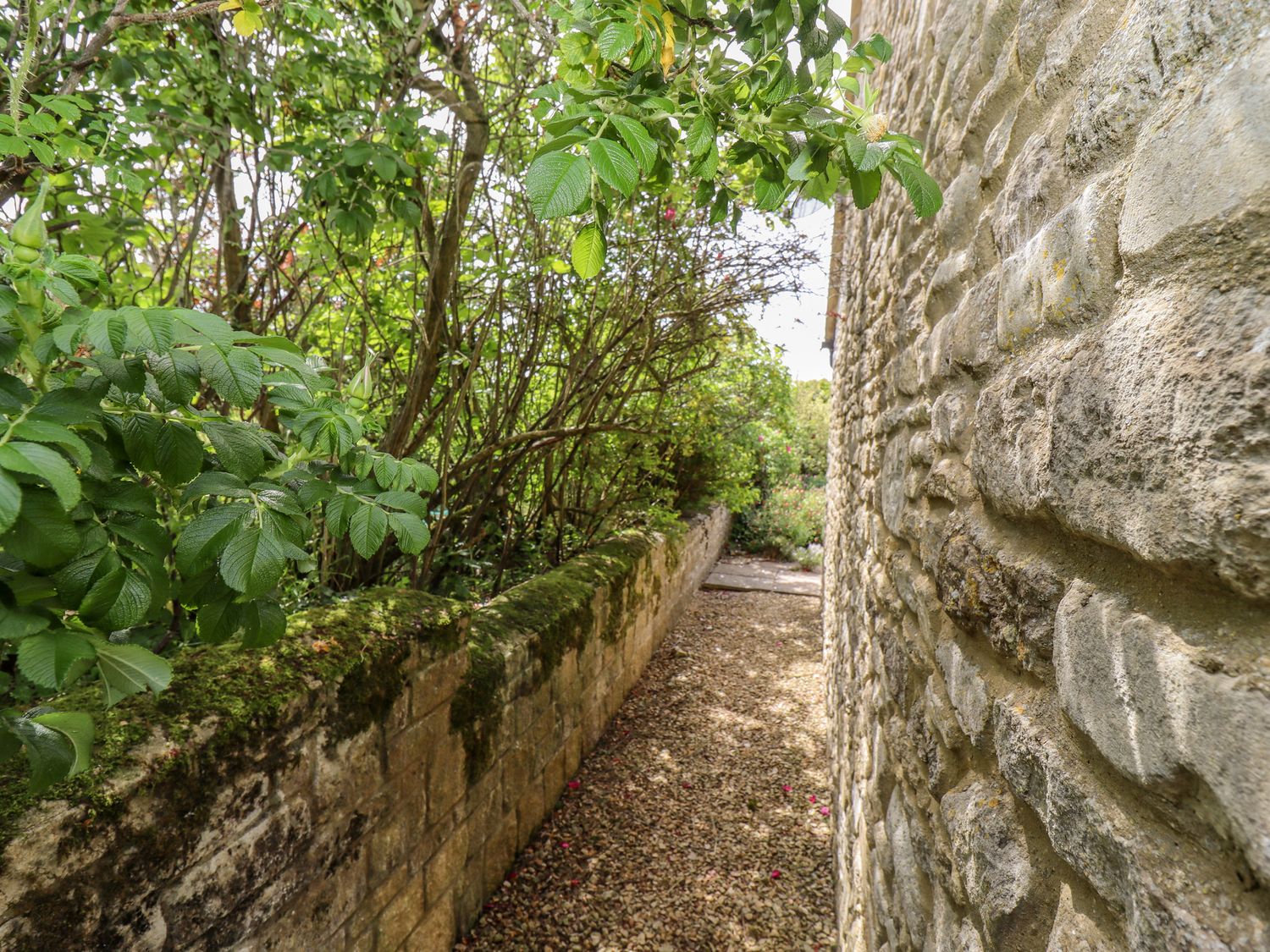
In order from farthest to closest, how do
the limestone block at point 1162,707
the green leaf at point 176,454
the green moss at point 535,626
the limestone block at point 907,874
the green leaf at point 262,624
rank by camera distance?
1. the green moss at point 535,626
2. the limestone block at point 907,874
3. the green leaf at point 262,624
4. the green leaf at point 176,454
5. the limestone block at point 1162,707

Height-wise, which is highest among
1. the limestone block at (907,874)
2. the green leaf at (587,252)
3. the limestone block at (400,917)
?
the green leaf at (587,252)

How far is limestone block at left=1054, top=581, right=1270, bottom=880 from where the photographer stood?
1.63 feet

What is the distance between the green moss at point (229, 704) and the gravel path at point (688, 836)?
4.21ft

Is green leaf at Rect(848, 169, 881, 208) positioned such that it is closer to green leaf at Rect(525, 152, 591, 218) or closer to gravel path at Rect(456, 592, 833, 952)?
green leaf at Rect(525, 152, 591, 218)

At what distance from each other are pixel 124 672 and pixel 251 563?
0.92 ft

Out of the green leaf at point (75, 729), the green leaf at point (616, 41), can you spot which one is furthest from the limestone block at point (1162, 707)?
the green leaf at point (75, 729)

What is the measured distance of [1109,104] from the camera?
2.57ft

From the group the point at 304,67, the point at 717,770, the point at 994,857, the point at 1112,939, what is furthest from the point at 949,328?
the point at 717,770

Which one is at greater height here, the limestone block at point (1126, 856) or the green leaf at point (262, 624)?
the green leaf at point (262, 624)

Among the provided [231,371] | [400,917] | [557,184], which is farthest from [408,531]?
[400,917]

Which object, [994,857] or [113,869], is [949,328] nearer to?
[994,857]

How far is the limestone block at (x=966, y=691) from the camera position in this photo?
1046mm

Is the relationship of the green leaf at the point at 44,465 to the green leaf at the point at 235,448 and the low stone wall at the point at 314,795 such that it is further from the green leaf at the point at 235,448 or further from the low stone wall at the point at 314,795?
the low stone wall at the point at 314,795

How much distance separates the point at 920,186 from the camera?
3.67 feet
